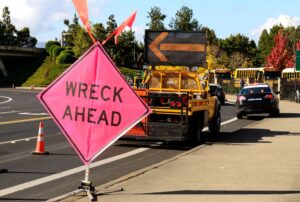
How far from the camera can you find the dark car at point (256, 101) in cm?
2694

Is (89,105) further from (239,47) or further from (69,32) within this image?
(239,47)

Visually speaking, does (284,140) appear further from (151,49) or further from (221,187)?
(221,187)

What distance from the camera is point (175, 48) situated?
17859mm

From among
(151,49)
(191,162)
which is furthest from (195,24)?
(191,162)

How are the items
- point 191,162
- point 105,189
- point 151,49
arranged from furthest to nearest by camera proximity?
point 151,49 → point 191,162 → point 105,189

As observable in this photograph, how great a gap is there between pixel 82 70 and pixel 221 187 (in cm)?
282

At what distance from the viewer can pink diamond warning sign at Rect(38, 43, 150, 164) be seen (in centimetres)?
784

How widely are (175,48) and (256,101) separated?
1026 cm

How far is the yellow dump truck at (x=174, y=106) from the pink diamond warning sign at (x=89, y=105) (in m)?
7.14

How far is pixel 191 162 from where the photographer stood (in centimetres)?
1142

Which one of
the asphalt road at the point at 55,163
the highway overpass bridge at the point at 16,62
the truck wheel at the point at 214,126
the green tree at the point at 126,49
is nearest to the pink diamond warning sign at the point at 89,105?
the asphalt road at the point at 55,163

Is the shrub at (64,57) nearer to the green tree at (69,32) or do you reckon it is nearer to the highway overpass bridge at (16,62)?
the highway overpass bridge at (16,62)

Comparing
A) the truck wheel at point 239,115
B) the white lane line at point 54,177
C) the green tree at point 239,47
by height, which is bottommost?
the white lane line at point 54,177

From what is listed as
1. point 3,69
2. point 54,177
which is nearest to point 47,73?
point 3,69
